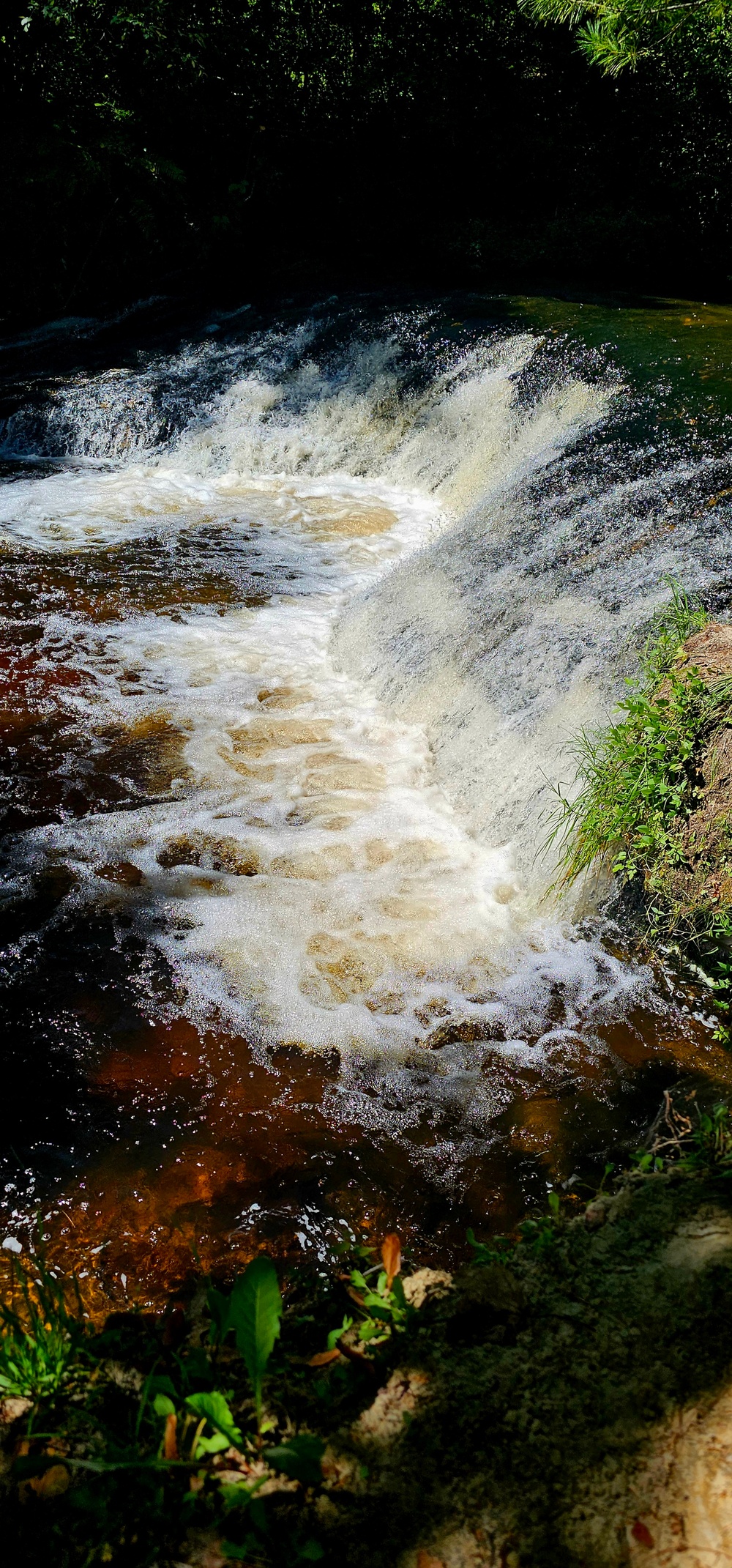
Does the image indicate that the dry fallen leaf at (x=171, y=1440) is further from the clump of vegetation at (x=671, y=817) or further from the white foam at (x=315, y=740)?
the clump of vegetation at (x=671, y=817)

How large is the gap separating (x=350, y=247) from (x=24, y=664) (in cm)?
991

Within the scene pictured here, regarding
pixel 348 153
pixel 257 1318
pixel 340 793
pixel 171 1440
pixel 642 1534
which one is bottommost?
pixel 340 793

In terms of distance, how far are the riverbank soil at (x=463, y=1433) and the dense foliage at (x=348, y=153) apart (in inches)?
459

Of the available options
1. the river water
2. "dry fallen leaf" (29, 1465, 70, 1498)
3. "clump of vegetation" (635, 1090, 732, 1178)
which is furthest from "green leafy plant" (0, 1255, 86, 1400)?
"clump of vegetation" (635, 1090, 732, 1178)

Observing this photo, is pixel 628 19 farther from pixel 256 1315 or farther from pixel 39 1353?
pixel 39 1353

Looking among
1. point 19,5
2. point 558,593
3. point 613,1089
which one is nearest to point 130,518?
point 558,593

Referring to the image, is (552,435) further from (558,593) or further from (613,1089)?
(613,1089)

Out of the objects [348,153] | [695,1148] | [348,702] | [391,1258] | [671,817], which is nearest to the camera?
[391,1258]

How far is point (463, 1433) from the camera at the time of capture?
4.38 feet

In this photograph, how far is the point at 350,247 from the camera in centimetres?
1209

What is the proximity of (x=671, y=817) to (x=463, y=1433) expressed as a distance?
2.41 m

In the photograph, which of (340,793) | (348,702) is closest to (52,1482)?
(340,793)

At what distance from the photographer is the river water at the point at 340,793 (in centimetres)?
262

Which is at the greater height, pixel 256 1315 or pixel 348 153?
pixel 348 153
